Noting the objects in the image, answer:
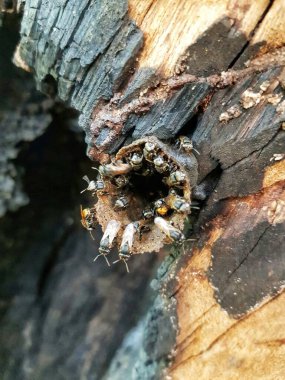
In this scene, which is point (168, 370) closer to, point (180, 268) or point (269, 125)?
point (180, 268)

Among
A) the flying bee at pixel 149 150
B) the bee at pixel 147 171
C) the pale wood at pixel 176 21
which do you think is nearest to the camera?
the pale wood at pixel 176 21

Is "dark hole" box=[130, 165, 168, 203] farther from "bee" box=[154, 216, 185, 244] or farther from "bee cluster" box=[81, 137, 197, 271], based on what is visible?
"bee" box=[154, 216, 185, 244]

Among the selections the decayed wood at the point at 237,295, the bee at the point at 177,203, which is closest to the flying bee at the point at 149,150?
the bee at the point at 177,203

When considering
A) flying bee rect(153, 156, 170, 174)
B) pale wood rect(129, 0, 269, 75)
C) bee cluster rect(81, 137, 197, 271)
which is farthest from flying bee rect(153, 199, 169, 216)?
pale wood rect(129, 0, 269, 75)

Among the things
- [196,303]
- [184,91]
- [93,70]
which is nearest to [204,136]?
[184,91]

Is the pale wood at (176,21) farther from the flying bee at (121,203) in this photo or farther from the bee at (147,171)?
the flying bee at (121,203)

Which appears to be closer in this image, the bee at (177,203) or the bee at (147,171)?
the bee at (177,203)

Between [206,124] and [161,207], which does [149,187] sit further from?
[206,124]
